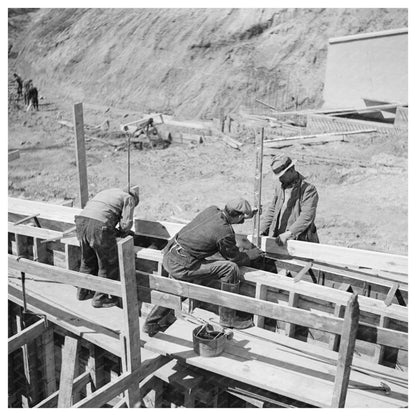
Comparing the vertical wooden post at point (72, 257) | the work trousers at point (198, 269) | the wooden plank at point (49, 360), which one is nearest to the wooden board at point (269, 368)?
the work trousers at point (198, 269)

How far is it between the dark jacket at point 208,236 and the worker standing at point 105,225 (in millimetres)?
820

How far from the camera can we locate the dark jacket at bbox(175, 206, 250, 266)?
5465mm

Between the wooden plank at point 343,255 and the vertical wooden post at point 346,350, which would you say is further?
the wooden plank at point 343,255

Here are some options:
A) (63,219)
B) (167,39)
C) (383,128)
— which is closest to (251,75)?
(167,39)

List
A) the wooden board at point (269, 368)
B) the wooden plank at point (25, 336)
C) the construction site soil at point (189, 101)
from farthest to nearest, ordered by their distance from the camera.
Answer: the construction site soil at point (189, 101)
the wooden plank at point (25, 336)
the wooden board at point (269, 368)

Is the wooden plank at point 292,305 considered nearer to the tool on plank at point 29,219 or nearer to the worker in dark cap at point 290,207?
the worker in dark cap at point 290,207

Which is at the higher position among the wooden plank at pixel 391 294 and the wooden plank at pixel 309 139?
the wooden plank at pixel 309 139

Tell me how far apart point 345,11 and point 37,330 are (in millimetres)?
20220

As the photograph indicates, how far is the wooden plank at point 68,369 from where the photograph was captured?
594 centimetres

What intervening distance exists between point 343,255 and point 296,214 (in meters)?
0.79

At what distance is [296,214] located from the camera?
6.59 metres

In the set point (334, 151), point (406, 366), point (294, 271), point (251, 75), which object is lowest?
point (406, 366)

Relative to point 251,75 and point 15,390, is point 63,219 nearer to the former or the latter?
point 15,390

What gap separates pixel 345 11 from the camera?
22438 millimetres
